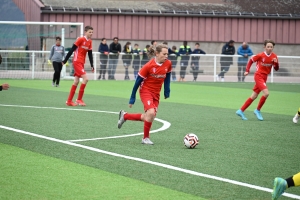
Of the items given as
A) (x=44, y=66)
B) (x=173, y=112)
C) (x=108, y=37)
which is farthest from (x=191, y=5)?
(x=173, y=112)

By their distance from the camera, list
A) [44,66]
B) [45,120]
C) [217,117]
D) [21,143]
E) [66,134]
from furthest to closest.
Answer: [44,66] → [217,117] → [45,120] → [66,134] → [21,143]

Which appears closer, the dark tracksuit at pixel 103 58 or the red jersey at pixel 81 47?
the red jersey at pixel 81 47

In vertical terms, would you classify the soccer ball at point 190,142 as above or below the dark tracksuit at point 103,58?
below

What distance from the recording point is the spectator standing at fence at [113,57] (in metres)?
33.7

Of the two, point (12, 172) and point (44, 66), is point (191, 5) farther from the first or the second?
point (12, 172)

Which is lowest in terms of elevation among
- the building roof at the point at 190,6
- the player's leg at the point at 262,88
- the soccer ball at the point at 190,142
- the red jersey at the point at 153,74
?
the soccer ball at the point at 190,142

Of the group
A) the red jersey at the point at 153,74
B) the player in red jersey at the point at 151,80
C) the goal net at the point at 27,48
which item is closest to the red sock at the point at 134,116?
the player in red jersey at the point at 151,80

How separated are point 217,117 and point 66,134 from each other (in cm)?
490

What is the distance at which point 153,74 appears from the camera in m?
11.3

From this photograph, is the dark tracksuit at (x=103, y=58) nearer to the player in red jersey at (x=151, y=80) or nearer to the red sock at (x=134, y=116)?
the red sock at (x=134, y=116)

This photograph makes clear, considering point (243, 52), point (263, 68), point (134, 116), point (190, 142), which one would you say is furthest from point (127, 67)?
point (190, 142)

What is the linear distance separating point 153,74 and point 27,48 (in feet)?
85.1

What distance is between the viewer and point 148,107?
1119 centimetres

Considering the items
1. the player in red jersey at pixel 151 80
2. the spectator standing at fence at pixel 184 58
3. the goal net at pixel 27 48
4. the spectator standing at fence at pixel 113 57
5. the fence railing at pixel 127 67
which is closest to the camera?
the player in red jersey at pixel 151 80
